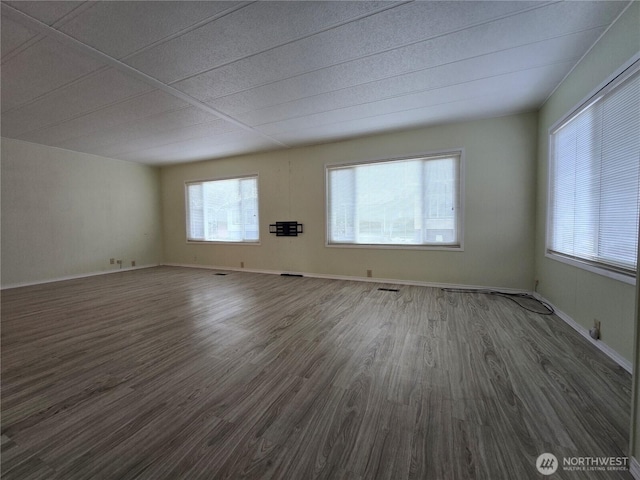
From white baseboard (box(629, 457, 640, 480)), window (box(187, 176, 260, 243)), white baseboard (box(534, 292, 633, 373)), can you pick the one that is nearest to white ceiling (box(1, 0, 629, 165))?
window (box(187, 176, 260, 243))

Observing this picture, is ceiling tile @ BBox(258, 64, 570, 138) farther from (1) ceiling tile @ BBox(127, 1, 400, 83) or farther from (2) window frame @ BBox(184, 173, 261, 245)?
(2) window frame @ BBox(184, 173, 261, 245)

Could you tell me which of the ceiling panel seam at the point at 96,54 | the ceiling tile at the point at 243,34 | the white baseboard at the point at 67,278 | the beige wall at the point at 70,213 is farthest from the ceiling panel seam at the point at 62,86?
the white baseboard at the point at 67,278

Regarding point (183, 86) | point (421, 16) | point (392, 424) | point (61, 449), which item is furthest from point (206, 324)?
point (421, 16)

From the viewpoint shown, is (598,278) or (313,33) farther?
(598,278)

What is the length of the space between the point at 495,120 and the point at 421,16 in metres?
2.65

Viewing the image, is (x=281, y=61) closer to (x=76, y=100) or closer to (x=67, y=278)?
(x=76, y=100)

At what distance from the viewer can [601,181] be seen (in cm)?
218

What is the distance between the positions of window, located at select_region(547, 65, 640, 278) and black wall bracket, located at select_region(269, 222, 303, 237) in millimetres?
4065

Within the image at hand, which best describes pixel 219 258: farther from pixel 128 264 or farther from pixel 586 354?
pixel 586 354

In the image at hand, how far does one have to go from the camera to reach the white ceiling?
185cm

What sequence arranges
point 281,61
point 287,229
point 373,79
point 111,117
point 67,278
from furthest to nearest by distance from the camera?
point 287,229
point 67,278
point 111,117
point 373,79
point 281,61

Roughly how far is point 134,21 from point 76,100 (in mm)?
2010

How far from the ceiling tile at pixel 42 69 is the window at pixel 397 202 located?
3.61 meters

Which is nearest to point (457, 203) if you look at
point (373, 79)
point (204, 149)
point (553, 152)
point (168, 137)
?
point (553, 152)
